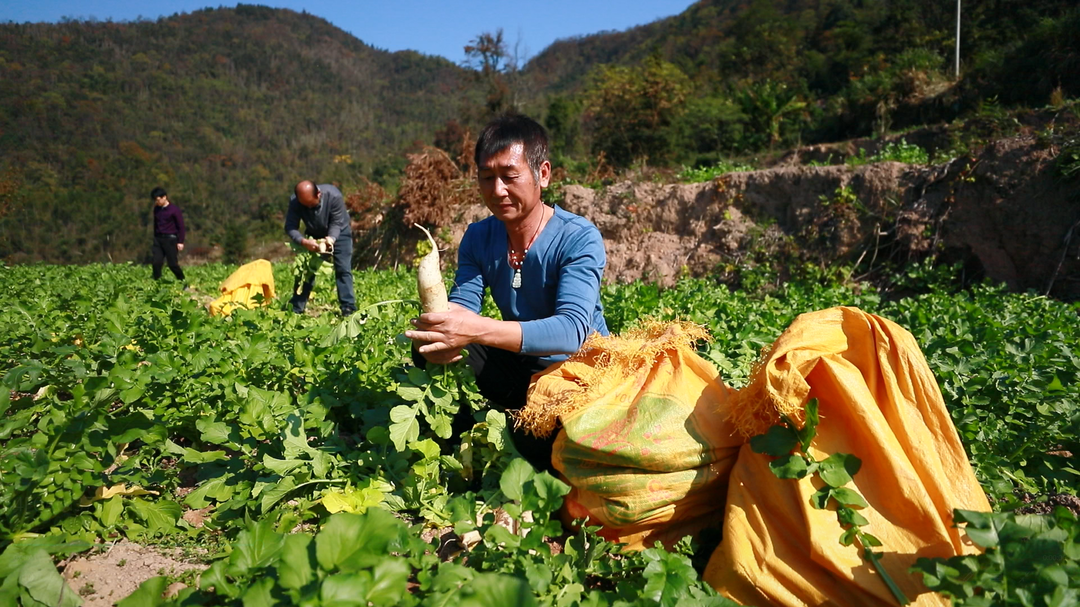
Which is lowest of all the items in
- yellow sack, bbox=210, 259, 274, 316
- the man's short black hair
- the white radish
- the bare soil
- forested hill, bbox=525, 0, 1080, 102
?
the bare soil

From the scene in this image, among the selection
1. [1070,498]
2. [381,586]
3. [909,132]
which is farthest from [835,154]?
[381,586]

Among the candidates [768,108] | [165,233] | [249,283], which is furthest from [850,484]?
[768,108]

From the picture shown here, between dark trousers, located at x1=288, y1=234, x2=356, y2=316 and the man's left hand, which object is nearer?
the man's left hand

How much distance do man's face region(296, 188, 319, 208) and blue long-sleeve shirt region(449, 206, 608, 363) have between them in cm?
365

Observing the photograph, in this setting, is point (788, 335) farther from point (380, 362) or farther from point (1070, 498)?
point (380, 362)

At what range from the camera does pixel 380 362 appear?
2.88 metres

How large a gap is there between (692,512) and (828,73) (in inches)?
1453

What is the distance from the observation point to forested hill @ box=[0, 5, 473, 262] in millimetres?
43594

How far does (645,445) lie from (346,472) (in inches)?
42.4

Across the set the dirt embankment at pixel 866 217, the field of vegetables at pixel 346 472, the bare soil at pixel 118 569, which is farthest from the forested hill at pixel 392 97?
the bare soil at pixel 118 569

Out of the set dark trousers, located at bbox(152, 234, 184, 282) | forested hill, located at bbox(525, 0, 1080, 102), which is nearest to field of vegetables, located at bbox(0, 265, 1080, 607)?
dark trousers, located at bbox(152, 234, 184, 282)

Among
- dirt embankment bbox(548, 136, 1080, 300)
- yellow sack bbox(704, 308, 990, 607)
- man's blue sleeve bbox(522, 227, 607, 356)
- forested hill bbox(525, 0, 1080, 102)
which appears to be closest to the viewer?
yellow sack bbox(704, 308, 990, 607)

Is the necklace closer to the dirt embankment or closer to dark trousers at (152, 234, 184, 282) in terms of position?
the dirt embankment

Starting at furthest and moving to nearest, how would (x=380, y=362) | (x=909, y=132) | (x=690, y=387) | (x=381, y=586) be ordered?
1. (x=909, y=132)
2. (x=380, y=362)
3. (x=690, y=387)
4. (x=381, y=586)
